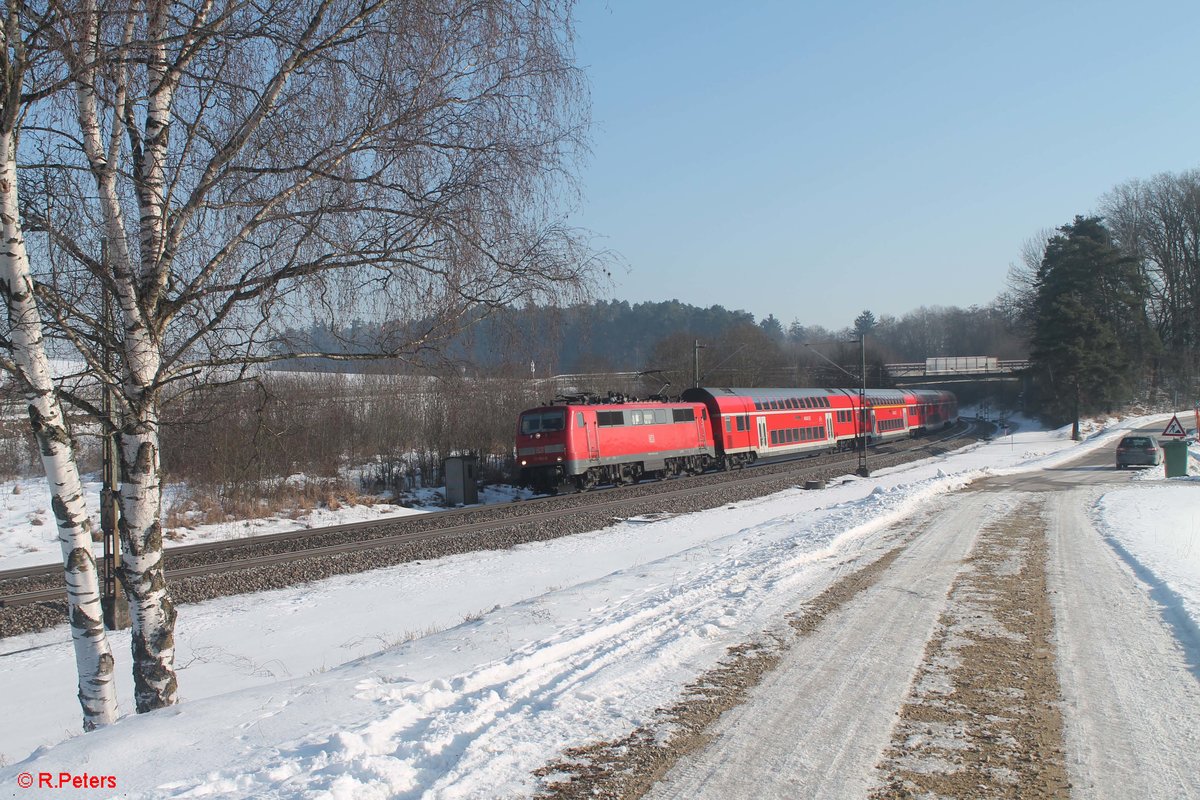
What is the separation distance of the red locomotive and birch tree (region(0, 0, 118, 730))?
19990 millimetres

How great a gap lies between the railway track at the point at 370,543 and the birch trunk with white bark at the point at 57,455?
7.09 ft

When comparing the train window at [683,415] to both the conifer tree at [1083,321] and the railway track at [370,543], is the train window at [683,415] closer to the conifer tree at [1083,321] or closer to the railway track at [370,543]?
the railway track at [370,543]

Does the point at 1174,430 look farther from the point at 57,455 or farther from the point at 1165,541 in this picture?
the point at 57,455

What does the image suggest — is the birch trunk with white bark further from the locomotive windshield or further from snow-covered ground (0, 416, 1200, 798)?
the locomotive windshield

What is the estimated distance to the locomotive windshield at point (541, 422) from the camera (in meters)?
25.5

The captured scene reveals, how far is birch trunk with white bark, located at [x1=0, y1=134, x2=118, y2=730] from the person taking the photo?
4.95m

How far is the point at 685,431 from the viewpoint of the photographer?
31.4 m

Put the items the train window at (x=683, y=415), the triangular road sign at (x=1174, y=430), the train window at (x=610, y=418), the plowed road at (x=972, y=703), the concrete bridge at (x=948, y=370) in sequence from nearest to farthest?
the plowed road at (x=972, y=703)
the train window at (x=610, y=418)
the triangular road sign at (x=1174, y=430)
the train window at (x=683, y=415)
the concrete bridge at (x=948, y=370)

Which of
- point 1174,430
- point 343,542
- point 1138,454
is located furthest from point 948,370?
point 343,542

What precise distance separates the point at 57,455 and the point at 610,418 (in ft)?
73.9

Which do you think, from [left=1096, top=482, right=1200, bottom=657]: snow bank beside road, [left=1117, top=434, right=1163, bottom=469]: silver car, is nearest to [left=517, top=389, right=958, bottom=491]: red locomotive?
[left=1117, top=434, right=1163, bottom=469]: silver car

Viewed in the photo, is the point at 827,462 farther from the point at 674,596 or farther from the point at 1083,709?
the point at 1083,709

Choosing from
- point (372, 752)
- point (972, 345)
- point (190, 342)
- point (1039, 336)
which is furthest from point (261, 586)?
point (972, 345)

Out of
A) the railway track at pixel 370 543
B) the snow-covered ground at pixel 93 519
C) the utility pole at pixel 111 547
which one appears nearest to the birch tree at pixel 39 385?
the railway track at pixel 370 543
